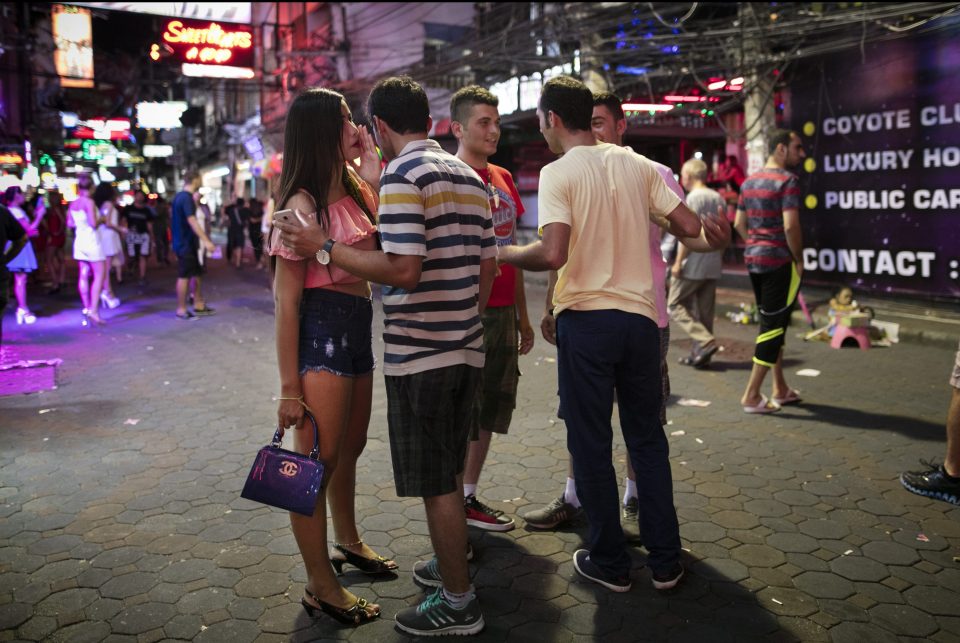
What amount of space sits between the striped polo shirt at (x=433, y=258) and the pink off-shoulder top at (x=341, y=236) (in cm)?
21

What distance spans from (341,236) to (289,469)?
0.94m

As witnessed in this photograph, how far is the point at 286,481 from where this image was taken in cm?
288

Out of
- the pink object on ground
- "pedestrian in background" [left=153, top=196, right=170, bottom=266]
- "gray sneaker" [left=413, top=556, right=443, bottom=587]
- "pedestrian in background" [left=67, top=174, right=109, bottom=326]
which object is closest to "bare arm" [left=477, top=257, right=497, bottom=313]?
"gray sneaker" [left=413, top=556, right=443, bottom=587]

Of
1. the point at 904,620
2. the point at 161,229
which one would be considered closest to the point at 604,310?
the point at 904,620

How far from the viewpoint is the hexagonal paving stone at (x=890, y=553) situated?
3.62 m

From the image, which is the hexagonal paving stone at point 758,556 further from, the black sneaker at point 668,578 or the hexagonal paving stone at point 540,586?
the hexagonal paving stone at point 540,586

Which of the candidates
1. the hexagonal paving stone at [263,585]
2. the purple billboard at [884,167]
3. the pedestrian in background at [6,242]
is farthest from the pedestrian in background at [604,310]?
the purple billboard at [884,167]

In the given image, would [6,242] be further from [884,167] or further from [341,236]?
[884,167]

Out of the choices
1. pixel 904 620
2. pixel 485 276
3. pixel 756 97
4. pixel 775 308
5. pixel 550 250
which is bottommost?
pixel 904 620

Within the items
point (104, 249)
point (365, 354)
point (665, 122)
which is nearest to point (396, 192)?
point (365, 354)

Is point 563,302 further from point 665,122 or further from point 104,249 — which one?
point 665,122

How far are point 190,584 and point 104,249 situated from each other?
370 inches

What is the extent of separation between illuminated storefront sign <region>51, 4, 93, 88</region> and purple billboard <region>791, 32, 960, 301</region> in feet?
64.3

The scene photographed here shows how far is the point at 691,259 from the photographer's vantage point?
7.91 meters
